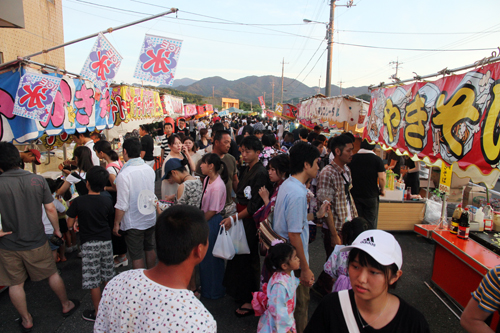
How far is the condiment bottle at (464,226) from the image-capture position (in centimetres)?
376

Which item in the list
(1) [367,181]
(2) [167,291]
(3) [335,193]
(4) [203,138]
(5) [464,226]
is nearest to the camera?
(2) [167,291]

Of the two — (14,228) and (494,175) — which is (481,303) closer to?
(494,175)

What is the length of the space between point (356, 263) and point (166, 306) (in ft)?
3.06

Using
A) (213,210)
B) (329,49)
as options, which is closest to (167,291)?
(213,210)

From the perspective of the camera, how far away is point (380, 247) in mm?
1350

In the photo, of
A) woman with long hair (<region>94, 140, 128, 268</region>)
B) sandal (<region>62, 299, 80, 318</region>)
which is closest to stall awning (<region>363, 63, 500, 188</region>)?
woman with long hair (<region>94, 140, 128, 268</region>)

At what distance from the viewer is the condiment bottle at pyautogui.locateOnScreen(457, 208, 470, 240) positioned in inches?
148

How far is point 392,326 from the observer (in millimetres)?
1308

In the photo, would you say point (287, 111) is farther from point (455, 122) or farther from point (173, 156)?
point (455, 122)

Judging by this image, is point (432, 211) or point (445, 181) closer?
point (445, 181)

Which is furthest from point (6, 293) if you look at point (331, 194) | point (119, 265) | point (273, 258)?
point (331, 194)

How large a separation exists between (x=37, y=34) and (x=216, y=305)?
1154 cm

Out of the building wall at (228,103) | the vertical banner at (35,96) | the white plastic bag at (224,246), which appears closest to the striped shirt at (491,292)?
the white plastic bag at (224,246)

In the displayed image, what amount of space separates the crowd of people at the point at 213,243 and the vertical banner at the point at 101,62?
5.28 feet
